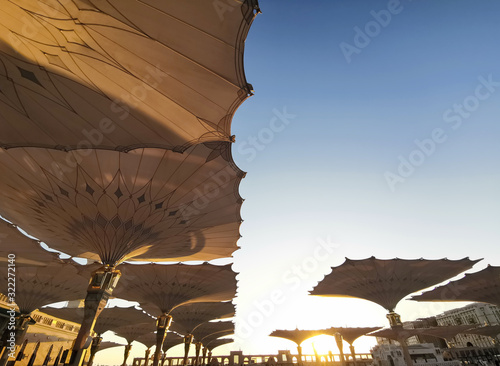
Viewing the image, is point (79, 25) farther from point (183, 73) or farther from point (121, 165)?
point (121, 165)

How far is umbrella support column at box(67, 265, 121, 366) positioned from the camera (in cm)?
910

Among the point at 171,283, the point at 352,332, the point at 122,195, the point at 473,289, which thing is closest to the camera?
the point at 122,195

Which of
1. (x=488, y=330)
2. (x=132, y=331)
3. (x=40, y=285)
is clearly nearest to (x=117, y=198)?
(x=40, y=285)

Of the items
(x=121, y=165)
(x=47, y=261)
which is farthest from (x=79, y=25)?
(x=47, y=261)

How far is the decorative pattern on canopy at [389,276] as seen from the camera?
17828mm

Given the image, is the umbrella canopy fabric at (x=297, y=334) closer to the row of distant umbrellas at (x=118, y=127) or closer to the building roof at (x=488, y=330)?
the building roof at (x=488, y=330)

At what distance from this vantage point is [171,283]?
59.1 feet

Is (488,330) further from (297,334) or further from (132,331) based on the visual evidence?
(132,331)

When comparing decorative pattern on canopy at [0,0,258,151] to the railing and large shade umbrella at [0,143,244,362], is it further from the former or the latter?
the railing

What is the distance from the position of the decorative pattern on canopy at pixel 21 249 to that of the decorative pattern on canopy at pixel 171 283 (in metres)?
4.45

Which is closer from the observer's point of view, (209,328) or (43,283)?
(43,283)

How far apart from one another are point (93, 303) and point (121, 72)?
8989 mm
